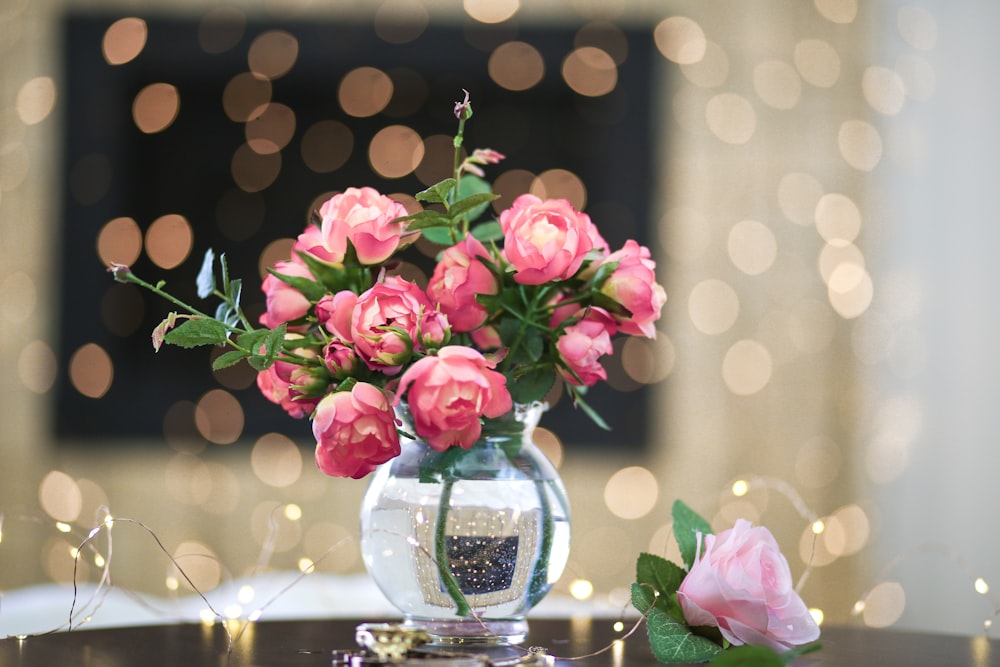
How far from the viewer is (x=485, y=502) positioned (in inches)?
28.6

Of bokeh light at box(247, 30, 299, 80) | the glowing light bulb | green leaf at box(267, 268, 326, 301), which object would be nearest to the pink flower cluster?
green leaf at box(267, 268, 326, 301)

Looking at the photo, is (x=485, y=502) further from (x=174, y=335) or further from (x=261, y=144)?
(x=261, y=144)

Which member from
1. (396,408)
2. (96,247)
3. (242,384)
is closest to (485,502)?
(396,408)

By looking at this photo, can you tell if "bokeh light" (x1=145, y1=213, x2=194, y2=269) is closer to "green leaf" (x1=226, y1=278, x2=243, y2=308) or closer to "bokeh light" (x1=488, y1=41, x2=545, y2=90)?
"bokeh light" (x1=488, y1=41, x2=545, y2=90)

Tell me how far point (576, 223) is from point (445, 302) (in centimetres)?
10

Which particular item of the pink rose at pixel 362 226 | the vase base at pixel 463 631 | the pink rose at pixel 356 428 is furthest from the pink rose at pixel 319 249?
the vase base at pixel 463 631

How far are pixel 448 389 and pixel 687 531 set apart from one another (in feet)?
0.74

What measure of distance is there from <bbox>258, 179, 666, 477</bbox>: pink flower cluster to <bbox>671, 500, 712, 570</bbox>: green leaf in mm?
116

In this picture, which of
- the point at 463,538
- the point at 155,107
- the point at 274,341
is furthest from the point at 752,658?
the point at 155,107

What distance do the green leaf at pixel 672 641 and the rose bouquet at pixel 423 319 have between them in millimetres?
150

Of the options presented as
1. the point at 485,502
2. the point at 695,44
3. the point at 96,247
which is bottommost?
the point at 485,502

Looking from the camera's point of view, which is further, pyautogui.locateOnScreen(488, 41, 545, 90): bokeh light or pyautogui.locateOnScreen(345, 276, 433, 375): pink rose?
pyautogui.locateOnScreen(488, 41, 545, 90): bokeh light

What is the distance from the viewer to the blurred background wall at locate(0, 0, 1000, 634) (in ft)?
7.13

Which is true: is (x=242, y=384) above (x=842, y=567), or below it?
above
